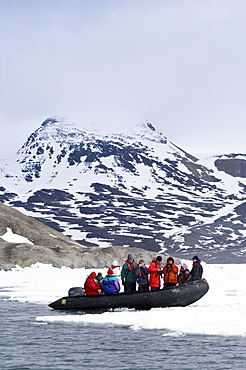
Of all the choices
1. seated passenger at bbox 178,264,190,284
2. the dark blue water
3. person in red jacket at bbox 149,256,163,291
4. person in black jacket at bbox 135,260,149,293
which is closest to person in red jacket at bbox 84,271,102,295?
person in black jacket at bbox 135,260,149,293

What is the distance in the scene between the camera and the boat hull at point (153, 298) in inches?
986

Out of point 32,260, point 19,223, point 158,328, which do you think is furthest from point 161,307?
point 19,223

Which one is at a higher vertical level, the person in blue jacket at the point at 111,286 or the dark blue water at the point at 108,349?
the person in blue jacket at the point at 111,286

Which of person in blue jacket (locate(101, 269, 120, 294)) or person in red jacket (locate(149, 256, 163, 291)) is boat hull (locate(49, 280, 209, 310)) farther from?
person in red jacket (locate(149, 256, 163, 291))

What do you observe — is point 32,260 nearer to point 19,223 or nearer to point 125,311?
point 19,223

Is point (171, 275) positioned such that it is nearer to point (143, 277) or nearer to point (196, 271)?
point (196, 271)

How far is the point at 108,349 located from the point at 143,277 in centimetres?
925

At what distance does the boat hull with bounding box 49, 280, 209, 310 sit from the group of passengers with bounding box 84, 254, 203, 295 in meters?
0.51

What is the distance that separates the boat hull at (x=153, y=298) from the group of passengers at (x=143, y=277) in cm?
51

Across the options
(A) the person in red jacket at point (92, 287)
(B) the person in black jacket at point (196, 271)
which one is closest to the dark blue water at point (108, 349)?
(A) the person in red jacket at point (92, 287)

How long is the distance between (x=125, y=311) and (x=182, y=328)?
5.93 meters

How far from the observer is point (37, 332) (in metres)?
20.3

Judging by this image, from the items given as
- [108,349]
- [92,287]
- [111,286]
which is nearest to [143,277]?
[111,286]

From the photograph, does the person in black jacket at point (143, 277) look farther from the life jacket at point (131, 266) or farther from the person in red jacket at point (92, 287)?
the person in red jacket at point (92, 287)
